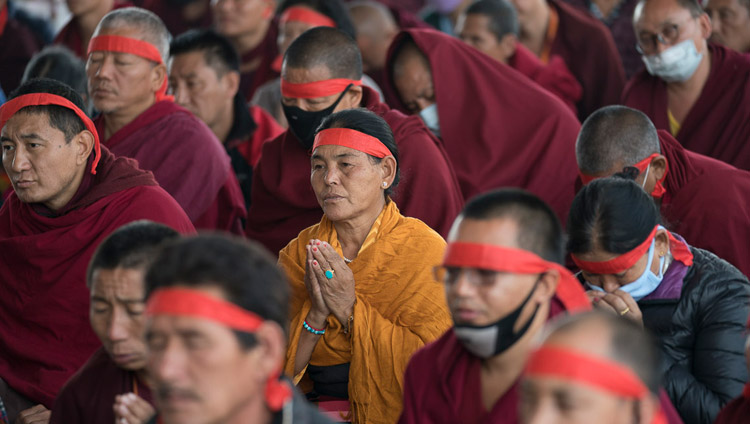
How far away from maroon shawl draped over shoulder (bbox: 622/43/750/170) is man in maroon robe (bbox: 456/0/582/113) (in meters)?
1.12

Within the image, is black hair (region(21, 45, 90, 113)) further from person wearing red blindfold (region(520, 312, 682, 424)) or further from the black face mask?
person wearing red blindfold (region(520, 312, 682, 424))

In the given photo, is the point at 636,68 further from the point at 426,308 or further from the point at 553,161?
the point at 426,308

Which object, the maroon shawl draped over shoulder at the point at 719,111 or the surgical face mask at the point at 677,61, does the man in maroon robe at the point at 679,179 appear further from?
the surgical face mask at the point at 677,61

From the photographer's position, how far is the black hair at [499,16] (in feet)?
23.4

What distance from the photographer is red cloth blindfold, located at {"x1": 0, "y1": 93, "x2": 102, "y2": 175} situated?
4.10 m

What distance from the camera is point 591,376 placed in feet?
6.98

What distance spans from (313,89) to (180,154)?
782 millimetres

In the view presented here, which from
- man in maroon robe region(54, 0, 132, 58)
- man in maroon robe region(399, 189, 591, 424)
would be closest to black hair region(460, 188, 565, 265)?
man in maroon robe region(399, 189, 591, 424)

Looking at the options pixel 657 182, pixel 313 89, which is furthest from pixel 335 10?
pixel 657 182

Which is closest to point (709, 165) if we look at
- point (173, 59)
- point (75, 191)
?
point (75, 191)

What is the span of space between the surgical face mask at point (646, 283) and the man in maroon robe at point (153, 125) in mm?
2403

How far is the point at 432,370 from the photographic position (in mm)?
2947

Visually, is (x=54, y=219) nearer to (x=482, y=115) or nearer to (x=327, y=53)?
(x=327, y=53)

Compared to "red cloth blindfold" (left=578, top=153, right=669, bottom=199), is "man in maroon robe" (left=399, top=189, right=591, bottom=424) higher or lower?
higher
